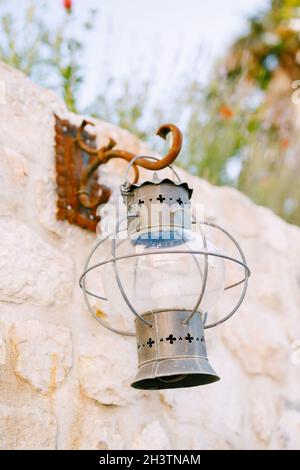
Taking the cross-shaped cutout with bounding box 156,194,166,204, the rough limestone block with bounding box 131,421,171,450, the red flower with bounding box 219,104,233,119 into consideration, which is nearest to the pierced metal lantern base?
the cross-shaped cutout with bounding box 156,194,166,204

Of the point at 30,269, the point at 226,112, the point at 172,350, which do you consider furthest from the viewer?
the point at 226,112

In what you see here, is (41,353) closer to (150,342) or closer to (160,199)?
(150,342)

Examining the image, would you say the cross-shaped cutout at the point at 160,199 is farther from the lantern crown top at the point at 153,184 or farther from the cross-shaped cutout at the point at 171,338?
the cross-shaped cutout at the point at 171,338

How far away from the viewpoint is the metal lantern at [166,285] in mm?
1200

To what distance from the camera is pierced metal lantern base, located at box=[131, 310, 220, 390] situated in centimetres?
118

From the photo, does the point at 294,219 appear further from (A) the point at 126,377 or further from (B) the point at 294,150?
(A) the point at 126,377

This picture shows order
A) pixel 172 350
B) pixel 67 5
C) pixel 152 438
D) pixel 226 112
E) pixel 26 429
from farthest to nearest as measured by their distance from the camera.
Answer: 1. pixel 226 112
2. pixel 67 5
3. pixel 152 438
4. pixel 26 429
5. pixel 172 350

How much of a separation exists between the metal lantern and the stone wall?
10.2 inches

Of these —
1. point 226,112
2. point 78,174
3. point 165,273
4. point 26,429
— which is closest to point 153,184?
point 165,273

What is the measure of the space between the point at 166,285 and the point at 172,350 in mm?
130

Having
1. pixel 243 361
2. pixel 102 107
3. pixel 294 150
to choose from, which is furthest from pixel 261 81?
pixel 243 361

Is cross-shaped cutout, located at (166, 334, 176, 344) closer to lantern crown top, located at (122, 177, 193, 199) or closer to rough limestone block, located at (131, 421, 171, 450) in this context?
lantern crown top, located at (122, 177, 193, 199)

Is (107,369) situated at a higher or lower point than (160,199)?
lower

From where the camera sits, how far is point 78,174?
5.53 feet
